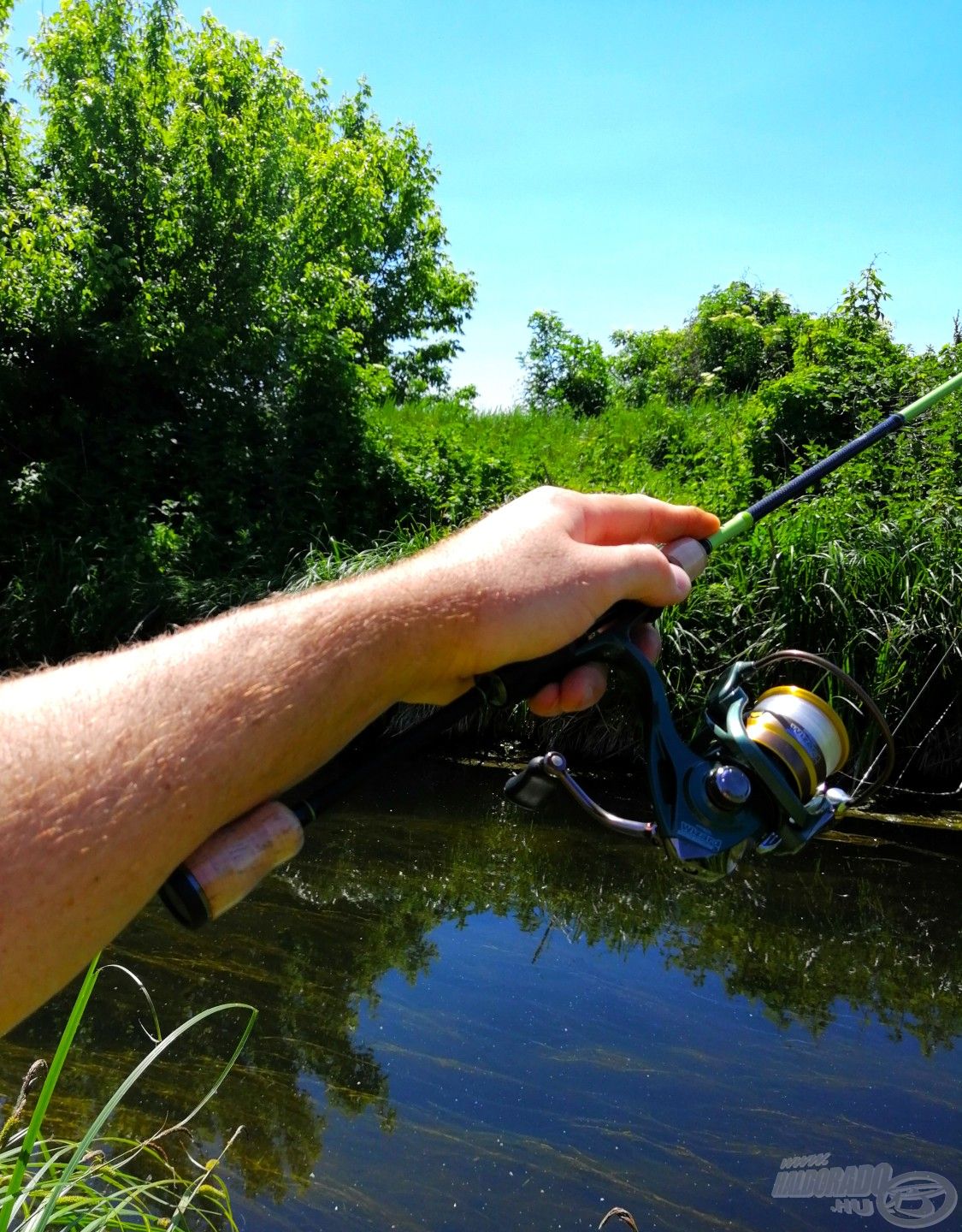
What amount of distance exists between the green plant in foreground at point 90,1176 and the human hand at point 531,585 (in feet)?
1.86

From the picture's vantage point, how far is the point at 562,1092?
128 inches

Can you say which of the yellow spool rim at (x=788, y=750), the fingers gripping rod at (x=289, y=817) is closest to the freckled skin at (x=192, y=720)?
the fingers gripping rod at (x=289, y=817)

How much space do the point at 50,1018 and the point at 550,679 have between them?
A: 2647mm

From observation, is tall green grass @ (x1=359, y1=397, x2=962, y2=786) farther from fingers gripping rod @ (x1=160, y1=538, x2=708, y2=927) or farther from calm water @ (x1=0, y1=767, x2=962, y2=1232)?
fingers gripping rod @ (x1=160, y1=538, x2=708, y2=927)

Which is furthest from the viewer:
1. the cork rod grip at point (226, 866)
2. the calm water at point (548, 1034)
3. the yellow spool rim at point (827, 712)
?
the calm water at point (548, 1034)

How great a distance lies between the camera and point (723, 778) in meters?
1.77

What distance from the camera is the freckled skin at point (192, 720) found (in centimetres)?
89

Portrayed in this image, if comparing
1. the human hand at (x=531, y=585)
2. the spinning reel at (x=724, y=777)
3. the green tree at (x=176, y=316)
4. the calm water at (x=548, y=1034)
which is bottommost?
the calm water at (x=548, y=1034)

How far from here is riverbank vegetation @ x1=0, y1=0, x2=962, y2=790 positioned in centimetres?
746

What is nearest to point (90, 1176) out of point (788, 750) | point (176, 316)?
point (788, 750)

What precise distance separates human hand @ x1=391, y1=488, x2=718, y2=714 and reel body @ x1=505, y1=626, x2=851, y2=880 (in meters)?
0.11

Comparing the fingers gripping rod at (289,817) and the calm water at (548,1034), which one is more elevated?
the fingers gripping rod at (289,817)

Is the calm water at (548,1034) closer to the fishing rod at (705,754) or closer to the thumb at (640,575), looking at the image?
the fishing rod at (705,754)

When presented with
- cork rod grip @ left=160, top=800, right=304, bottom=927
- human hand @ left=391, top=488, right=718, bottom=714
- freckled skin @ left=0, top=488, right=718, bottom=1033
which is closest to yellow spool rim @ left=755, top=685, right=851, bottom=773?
human hand @ left=391, top=488, right=718, bottom=714
